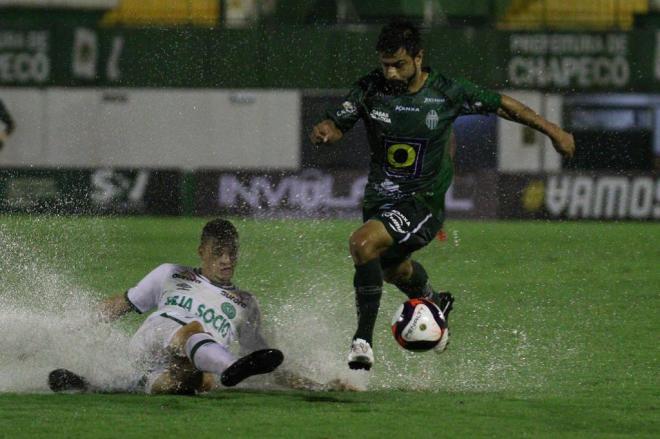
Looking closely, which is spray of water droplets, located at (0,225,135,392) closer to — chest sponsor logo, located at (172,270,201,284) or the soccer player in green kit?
chest sponsor logo, located at (172,270,201,284)

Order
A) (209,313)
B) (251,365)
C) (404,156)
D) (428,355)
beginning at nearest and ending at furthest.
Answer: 1. (251,365)
2. (209,313)
3. (404,156)
4. (428,355)

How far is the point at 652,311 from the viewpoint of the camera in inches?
412

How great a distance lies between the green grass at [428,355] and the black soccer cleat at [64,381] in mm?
71

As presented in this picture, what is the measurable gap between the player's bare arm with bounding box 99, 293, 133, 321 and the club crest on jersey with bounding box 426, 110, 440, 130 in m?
1.87

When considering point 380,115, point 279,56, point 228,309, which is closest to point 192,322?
point 228,309

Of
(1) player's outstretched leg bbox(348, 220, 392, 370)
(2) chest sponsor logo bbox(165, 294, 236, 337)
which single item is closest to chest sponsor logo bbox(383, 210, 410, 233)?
(1) player's outstretched leg bbox(348, 220, 392, 370)

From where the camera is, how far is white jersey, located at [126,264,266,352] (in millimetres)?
6730

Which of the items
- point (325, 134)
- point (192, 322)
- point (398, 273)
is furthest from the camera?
point (398, 273)

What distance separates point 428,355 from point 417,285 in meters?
0.60

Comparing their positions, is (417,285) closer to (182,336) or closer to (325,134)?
(325,134)

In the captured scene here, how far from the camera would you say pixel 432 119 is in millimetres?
7246

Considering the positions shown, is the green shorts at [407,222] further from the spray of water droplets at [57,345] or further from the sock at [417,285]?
the spray of water droplets at [57,345]

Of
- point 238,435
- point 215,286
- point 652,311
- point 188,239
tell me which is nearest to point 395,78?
point 215,286

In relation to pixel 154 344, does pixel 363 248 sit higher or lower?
higher
